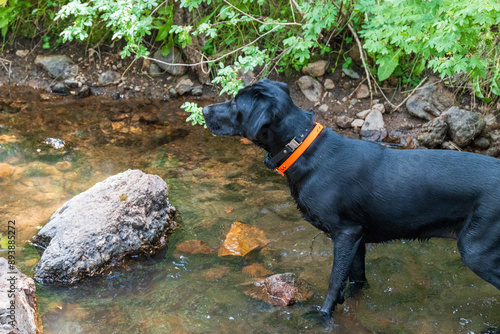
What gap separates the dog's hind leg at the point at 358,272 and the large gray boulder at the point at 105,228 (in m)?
1.71

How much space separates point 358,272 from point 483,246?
1.03 meters

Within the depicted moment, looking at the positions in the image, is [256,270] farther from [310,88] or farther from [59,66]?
[59,66]

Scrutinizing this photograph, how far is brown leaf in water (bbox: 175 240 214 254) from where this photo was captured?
13.3ft

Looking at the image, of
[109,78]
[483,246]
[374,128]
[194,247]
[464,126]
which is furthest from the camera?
[109,78]

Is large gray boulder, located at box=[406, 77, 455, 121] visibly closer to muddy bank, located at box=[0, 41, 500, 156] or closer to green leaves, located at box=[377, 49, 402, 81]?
muddy bank, located at box=[0, 41, 500, 156]

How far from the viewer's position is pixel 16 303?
9.05 ft

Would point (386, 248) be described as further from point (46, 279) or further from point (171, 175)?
point (46, 279)

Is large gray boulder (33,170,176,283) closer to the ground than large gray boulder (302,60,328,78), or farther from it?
closer to the ground

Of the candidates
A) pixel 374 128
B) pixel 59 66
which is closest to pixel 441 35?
pixel 374 128

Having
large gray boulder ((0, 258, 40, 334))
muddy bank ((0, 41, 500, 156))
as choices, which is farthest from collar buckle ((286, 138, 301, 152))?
muddy bank ((0, 41, 500, 156))

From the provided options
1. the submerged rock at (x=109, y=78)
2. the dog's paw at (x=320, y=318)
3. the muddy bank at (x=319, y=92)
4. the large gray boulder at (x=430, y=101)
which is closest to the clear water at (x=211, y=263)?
the dog's paw at (x=320, y=318)

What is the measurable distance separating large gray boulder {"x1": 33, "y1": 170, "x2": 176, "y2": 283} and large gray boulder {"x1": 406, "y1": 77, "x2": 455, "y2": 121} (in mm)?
3971

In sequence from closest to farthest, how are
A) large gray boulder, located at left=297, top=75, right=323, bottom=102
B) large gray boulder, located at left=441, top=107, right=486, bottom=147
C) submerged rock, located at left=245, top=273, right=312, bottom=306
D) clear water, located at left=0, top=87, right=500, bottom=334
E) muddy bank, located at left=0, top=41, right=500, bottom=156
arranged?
clear water, located at left=0, top=87, right=500, bottom=334 < submerged rock, located at left=245, top=273, right=312, bottom=306 < large gray boulder, located at left=441, top=107, right=486, bottom=147 < muddy bank, located at left=0, top=41, right=500, bottom=156 < large gray boulder, located at left=297, top=75, right=323, bottom=102

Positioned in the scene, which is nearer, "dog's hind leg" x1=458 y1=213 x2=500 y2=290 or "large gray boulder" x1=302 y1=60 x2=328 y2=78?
"dog's hind leg" x1=458 y1=213 x2=500 y2=290
